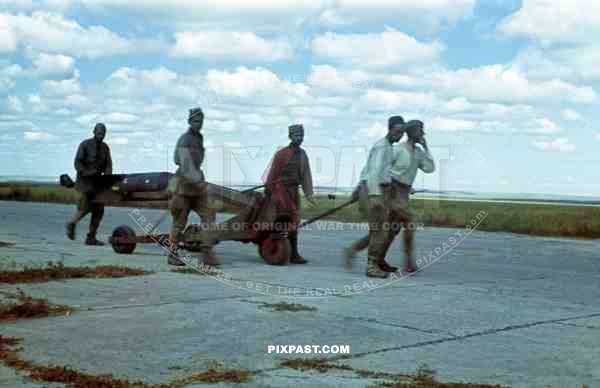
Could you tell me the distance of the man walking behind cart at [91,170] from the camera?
16.5 m

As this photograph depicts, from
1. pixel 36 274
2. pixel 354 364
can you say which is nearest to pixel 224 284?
pixel 36 274

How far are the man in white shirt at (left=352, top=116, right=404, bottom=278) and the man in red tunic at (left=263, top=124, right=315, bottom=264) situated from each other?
160 cm

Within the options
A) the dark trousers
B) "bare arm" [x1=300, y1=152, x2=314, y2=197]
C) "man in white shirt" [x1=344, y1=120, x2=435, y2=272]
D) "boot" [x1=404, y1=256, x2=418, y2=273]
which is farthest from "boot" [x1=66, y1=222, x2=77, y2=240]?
"boot" [x1=404, y1=256, x2=418, y2=273]

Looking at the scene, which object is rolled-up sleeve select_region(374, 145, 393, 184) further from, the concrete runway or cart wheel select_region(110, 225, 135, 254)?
cart wheel select_region(110, 225, 135, 254)

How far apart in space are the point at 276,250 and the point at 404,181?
2254 millimetres

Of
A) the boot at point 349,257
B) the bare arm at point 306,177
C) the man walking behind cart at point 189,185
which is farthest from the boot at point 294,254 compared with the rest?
the man walking behind cart at point 189,185

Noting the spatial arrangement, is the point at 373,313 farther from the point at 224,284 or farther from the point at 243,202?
the point at 243,202

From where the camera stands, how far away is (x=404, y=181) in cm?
1243

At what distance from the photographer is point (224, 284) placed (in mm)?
10906

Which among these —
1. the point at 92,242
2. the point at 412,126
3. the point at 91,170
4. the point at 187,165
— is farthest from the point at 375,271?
the point at 91,170

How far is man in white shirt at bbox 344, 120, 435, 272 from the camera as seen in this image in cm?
1233

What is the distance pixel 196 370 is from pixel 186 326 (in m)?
1.69

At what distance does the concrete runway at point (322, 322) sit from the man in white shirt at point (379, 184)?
0.43 meters

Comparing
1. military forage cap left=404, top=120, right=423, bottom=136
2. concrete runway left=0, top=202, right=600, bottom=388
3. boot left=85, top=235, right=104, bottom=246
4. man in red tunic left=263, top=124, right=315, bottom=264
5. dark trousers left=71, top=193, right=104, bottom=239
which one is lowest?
concrete runway left=0, top=202, right=600, bottom=388
